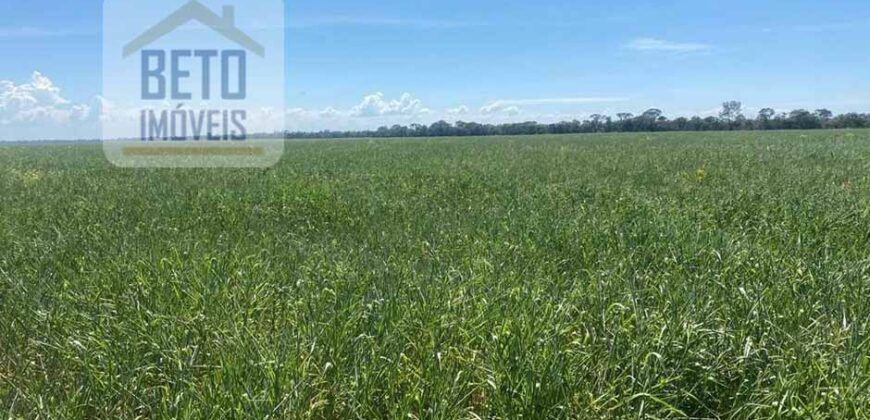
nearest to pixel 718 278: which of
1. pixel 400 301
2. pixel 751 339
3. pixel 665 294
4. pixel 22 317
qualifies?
pixel 665 294

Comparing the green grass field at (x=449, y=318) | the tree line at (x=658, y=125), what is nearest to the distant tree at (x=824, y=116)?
the tree line at (x=658, y=125)

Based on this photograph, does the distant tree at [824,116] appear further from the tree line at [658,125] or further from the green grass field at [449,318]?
the green grass field at [449,318]

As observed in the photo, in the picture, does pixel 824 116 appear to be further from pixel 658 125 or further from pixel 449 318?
pixel 449 318

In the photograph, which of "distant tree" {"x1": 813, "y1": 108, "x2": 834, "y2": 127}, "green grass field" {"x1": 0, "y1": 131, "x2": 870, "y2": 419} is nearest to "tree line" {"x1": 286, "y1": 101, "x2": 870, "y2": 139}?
"distant tree" {"x1": 813, "y1": 108, "x2": 834, "y2": 127}

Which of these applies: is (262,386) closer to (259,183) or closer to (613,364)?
(613,364)

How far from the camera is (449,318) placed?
274 centimetres

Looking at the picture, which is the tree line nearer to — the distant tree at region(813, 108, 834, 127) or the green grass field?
the distant tree at region(813, 108, 834, 127)

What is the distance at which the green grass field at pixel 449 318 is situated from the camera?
6.88 feet

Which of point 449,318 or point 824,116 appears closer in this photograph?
Result: point 449,318

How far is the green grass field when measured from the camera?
210cm

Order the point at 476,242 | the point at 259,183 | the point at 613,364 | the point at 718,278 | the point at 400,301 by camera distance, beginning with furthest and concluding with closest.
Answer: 1. the point at 259,183
2. the point at 476,242
3. the point at 718,278
4. the point at 400,301
5. the point at 613,364

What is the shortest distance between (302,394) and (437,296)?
43.7 inches

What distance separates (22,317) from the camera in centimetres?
307

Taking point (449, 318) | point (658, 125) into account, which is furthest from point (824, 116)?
point (449, 318)
